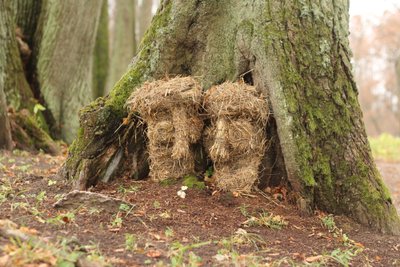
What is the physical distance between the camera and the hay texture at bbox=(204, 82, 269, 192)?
460cm

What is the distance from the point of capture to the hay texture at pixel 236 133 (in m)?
4.60

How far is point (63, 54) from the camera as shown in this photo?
8750mm

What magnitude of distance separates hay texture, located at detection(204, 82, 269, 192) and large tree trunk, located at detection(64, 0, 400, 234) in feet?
0.59

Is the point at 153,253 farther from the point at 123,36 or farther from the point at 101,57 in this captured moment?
the point at 123,36

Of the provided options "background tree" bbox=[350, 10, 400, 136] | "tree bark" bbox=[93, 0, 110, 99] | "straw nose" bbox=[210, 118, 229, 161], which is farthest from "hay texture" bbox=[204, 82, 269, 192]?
"background tree" bbox=[350, 10, 400, 136]

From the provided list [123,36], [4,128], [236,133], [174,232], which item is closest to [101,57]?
[123,36]

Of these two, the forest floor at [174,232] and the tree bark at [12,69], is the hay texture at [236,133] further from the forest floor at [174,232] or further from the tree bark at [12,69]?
the tree bark at [12,69]

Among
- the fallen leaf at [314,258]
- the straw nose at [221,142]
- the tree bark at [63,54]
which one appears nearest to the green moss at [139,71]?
the straw nose at [221,142]

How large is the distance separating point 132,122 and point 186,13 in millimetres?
1284

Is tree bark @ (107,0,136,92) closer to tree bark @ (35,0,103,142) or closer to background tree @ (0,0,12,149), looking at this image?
tree bark @ (35,0,103,142)

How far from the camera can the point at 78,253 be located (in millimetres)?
2996

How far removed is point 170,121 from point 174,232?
129 centimetres

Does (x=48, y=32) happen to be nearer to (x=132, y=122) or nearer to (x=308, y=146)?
(x=132, y=122)

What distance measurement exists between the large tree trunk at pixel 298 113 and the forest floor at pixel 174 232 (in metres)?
0.23
